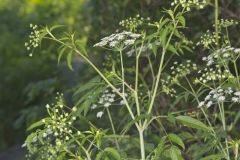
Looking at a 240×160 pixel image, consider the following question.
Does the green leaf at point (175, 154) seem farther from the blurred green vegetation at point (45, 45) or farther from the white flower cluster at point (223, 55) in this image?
the blurred green vegetation at point (45, 45)

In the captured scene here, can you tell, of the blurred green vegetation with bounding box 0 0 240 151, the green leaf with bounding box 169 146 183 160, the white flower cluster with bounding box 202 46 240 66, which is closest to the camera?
the green leaf with bounding box 169 146 183 160

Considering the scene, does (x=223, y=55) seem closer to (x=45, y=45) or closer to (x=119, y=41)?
(x=119, y=41)

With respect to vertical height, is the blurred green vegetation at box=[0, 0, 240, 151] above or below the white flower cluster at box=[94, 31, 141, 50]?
below

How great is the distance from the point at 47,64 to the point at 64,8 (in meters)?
1.93

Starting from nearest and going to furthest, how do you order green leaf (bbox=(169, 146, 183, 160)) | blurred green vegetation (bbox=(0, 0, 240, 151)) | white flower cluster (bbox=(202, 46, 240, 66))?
green leaf (bbox=(169, 146, 183, 160)) < white flower cluster (bbox=(202, 46, 240, 66)) < blurred green vegetation (bbox=(0, 0, 240, 151))

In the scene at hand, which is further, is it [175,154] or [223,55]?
[223,55]

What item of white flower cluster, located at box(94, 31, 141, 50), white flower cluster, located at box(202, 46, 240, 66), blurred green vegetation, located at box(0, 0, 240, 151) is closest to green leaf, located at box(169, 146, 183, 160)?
white flower cluster, located at box(94, 31, 141, 50)

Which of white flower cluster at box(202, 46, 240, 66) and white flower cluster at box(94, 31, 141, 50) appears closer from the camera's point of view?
white flower cluster at box(94, 31, 141, 50)

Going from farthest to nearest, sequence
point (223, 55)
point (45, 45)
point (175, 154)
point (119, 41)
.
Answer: point (45, 45) → point (223, 55) → point (119, 41) → point (175, 154)

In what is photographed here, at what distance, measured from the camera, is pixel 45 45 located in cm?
775

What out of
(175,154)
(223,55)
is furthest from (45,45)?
(175,154)

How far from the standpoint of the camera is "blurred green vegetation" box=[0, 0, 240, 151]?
5.03 m

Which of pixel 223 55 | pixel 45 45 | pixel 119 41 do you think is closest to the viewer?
pixel 119 41

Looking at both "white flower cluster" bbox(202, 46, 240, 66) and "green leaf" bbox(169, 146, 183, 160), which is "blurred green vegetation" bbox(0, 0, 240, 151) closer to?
"white flower cluster" bbox(202, 46, 240, 66)
